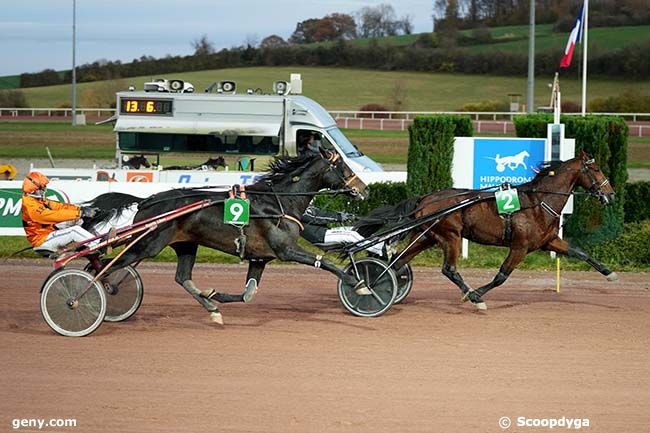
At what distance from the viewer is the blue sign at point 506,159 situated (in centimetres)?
1403

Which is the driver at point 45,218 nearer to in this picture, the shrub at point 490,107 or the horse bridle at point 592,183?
the horse bridle at point 592,183

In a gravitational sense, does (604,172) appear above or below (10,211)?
above

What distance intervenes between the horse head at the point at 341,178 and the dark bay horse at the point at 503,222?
94cm

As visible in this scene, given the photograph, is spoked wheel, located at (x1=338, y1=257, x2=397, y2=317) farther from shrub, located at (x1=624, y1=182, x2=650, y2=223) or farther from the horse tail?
shrub, located at (x1=624, y1=182, x2=650, y2=223)

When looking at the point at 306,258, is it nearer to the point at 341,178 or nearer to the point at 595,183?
the point at 341,178

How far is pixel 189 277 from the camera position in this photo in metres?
9.83

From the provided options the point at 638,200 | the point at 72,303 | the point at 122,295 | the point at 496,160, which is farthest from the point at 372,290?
the point at 638,200

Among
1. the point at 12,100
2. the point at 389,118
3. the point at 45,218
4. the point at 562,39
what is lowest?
the point at 45,218

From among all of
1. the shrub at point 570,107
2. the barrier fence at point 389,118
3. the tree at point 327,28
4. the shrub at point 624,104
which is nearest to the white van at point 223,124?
the barrier fence at point 389,118

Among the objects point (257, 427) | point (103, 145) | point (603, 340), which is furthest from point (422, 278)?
point (103, 145)

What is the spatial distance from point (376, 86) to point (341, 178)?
51140mm

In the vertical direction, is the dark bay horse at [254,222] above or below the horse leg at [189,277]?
above

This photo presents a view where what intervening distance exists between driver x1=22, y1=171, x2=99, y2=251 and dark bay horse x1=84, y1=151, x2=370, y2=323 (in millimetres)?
483

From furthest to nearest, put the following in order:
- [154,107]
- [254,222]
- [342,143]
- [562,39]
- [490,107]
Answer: [562,39] → [490,107] → [342,143] → [154,107] → [254,222]
